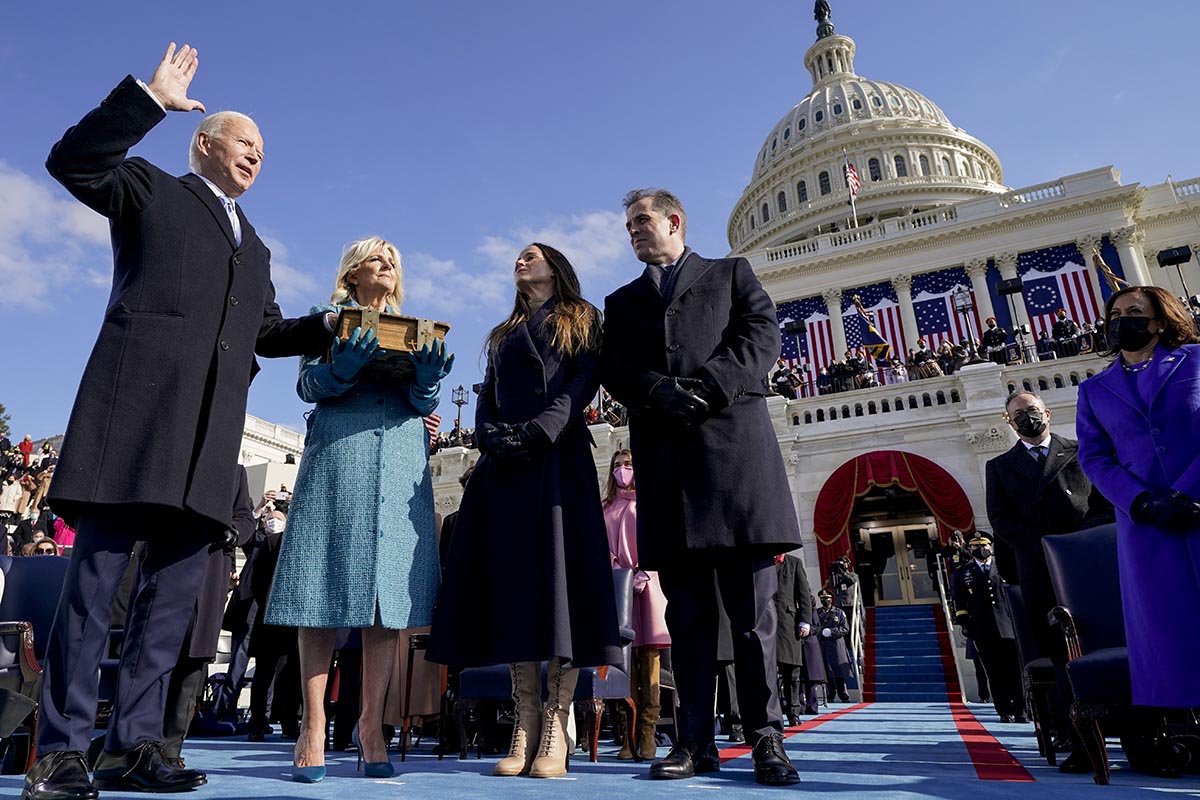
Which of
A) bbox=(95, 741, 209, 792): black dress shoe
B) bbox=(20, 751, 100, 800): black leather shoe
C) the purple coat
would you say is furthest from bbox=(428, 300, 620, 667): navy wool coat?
the purple coat

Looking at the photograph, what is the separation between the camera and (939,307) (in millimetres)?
30281

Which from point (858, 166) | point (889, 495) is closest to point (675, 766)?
point (889, 495)

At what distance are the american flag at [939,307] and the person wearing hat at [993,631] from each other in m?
22.3

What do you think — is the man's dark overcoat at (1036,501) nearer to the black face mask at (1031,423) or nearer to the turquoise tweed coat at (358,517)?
the black face mask at (1031,423)

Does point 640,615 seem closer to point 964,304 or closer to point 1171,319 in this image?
point 1171,319

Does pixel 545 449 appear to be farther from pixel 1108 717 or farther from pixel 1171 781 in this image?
pixel 1171 781

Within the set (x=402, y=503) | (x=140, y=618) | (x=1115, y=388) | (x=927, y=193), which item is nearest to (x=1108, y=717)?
(x=1115, y=388)

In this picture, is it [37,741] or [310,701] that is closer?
[37,741]

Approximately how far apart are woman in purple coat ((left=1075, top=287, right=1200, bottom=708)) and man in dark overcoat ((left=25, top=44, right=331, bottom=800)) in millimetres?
3340

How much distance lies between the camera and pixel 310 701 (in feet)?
8.52

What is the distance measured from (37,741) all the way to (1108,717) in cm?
366

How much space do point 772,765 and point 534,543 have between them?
114 centimetres

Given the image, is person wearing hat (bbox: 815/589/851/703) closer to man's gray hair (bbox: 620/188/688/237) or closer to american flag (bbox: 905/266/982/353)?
man's gray hair (bbox: 620/188/688/237)

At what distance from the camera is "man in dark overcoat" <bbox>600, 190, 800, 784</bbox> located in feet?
9.11
